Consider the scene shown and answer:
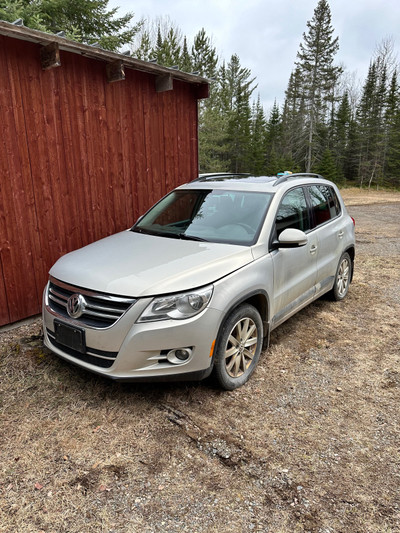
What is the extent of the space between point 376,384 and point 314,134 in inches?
1345

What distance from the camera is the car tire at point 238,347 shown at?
→ 2.94m

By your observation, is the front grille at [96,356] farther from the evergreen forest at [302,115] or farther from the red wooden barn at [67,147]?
the evergreen forest at [302,115]

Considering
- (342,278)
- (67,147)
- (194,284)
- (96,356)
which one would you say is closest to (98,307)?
(96,356)

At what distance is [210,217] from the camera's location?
149 inches

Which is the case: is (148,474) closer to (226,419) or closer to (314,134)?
(226,419)

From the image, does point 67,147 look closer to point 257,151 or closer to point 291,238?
point 291,238

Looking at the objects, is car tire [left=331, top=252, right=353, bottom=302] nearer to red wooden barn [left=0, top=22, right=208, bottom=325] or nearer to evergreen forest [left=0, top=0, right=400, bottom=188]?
red wooden barn [left=0, top=22, right=208, bottom=325]

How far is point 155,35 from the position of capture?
24.6 meters

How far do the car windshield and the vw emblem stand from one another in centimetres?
117

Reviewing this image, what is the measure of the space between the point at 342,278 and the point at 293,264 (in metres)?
1.88

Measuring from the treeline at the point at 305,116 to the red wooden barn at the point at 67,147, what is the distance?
19.8 m

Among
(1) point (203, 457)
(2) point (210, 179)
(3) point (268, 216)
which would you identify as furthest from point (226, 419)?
(2) point (210, 179)

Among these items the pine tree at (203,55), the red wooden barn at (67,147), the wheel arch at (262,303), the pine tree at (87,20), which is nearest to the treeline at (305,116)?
the pine tree at (203,55)

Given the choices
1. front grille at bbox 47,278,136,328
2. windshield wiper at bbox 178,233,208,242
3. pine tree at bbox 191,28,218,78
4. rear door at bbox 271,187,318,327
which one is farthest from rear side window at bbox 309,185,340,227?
pine tree at bbox 191,28,218,78
